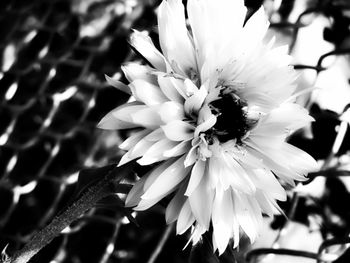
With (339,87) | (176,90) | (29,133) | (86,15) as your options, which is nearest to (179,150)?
(176,90)

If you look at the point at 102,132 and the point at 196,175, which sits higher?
the point at 196,175

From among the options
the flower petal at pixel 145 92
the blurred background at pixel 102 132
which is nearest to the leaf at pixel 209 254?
the blurred background at pixel 102 132

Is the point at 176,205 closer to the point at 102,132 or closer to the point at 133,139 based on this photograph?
the point at 133,139

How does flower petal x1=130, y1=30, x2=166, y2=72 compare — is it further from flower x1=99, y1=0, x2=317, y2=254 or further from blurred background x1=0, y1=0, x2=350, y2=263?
blurred background x1=0, y1=0, x2=350, y2=263

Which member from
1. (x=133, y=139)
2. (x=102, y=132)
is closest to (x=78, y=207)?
(x=133, y=139)

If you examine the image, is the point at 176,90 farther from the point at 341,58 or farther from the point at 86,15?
the point at 86,15
